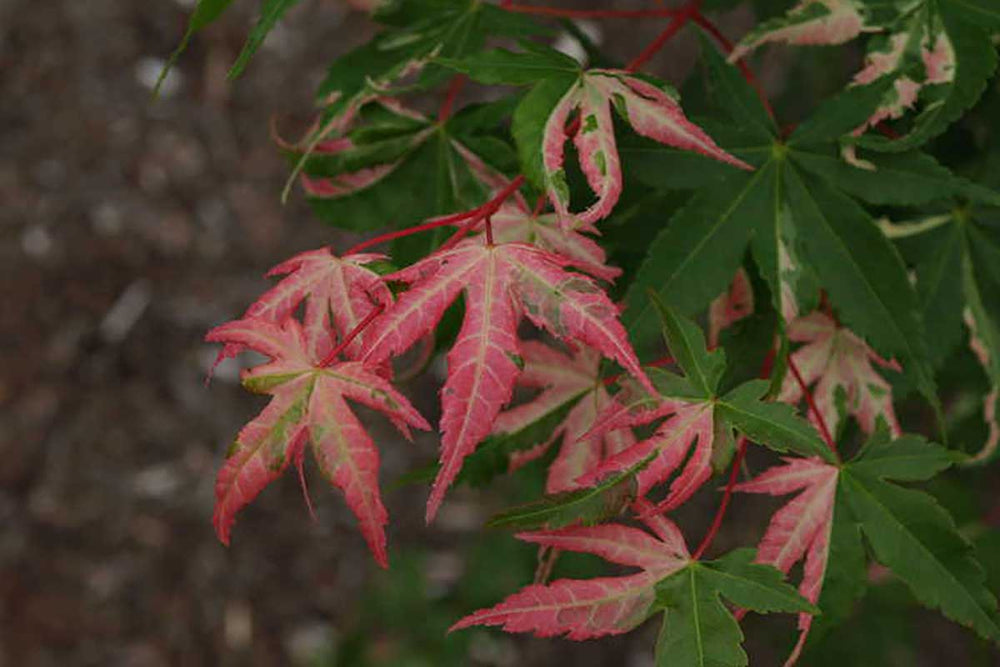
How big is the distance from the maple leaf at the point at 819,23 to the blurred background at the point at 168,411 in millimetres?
1321

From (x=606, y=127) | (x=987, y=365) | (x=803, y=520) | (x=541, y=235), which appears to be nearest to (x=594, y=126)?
(x=606, y=127)

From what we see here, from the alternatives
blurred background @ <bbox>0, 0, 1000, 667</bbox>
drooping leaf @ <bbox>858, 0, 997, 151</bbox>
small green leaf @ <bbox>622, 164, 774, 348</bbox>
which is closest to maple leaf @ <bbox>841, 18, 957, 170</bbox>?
drooping leaf @ <bbox>858, 0, 997, 151</bbox>

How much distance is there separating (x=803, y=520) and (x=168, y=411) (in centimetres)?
164

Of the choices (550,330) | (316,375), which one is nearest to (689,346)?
(550,330)

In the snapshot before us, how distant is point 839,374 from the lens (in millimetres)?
964

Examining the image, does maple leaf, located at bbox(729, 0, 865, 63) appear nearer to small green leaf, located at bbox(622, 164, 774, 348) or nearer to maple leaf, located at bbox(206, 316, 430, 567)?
small green leaf, located at bbox(622, 164, 774, 348)

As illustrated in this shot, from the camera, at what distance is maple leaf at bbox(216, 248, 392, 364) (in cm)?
72

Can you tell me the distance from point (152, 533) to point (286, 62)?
1098 mm

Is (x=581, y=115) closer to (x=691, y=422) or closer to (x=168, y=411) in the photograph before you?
(x=691, y=422)

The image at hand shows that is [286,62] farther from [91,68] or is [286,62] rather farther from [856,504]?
[856,504]

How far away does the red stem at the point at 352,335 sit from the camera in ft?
2.27

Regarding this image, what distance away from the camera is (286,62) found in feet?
7.66

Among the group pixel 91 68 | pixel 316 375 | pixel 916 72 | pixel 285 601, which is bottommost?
pixel 285 601

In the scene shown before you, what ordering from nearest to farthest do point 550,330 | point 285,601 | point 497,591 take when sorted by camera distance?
point 550,330
point 497,591
point 285,601
